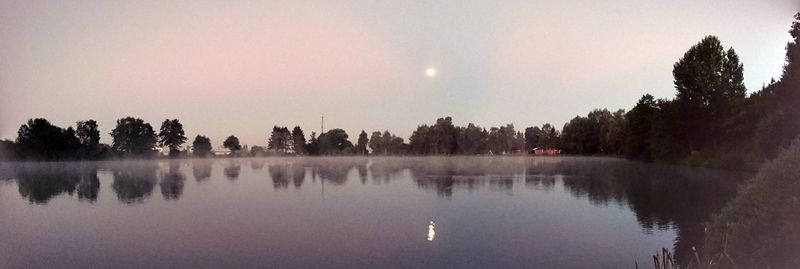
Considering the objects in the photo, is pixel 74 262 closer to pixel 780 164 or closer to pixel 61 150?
pixel 780 164

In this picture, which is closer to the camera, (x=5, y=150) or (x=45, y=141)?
(x=5, y=150)

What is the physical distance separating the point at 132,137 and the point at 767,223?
169 meters

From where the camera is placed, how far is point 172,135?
583ft

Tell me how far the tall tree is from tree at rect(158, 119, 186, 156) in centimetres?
1391

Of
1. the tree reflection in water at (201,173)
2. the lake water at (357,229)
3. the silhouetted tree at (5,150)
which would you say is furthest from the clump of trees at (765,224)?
the tree reflection in water at (201,173)

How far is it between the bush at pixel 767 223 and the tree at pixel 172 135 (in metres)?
183

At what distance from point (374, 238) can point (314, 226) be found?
4.12 meters

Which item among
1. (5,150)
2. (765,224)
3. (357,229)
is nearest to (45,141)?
(5,150)

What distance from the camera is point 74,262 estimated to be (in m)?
16.0

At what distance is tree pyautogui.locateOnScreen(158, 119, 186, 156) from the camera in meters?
176

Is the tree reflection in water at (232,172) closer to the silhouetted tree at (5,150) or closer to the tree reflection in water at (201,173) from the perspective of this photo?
the tree reflection in water at (201,173)

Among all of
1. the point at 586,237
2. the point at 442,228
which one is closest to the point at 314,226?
the point at 442,228

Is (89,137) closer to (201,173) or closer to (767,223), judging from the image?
(201,173)

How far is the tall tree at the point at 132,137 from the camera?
15100 centimetres
